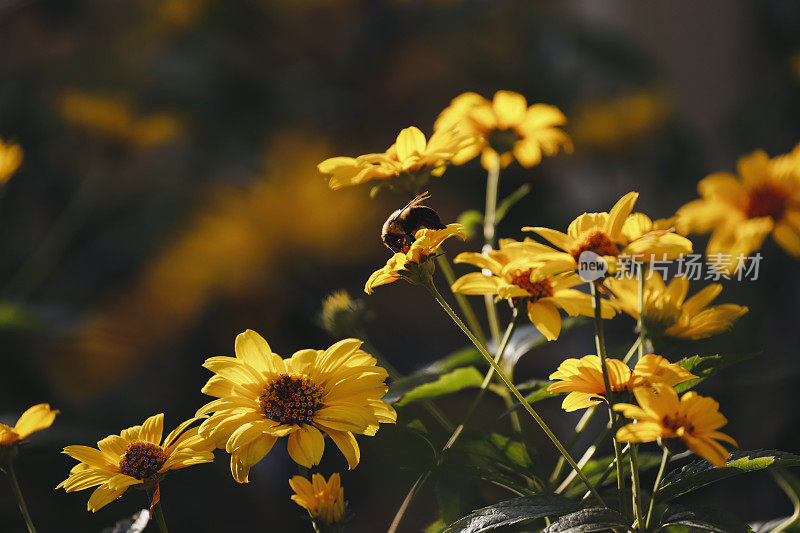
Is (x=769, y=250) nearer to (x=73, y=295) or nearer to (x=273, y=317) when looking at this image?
(x=273, y=317)

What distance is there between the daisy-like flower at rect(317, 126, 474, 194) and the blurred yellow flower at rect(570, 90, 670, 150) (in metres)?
1.04

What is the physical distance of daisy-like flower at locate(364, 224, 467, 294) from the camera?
0.93ft

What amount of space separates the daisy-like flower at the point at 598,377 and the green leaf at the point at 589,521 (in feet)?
0.12

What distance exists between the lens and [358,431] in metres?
0.25

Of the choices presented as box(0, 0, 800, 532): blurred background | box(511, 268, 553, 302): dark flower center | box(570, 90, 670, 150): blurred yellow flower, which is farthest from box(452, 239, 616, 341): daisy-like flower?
box(570, 90, 670, 150): blurred yellow flower

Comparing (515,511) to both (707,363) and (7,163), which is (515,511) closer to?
(707,363)

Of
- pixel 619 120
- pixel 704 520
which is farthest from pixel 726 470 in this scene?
pixel 619 120

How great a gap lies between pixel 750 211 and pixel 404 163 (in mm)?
225

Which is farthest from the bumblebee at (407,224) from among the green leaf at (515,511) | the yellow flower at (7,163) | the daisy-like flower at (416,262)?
the yellow flower at (7,163)

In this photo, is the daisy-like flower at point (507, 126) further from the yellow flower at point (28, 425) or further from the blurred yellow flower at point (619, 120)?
the blurred yellow flower at point (619, 120)

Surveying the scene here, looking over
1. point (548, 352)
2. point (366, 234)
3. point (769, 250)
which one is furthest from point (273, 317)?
point (769, 250)

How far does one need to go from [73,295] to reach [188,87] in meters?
0.38

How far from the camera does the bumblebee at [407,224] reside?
1.00ft

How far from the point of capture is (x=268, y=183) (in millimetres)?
1142
